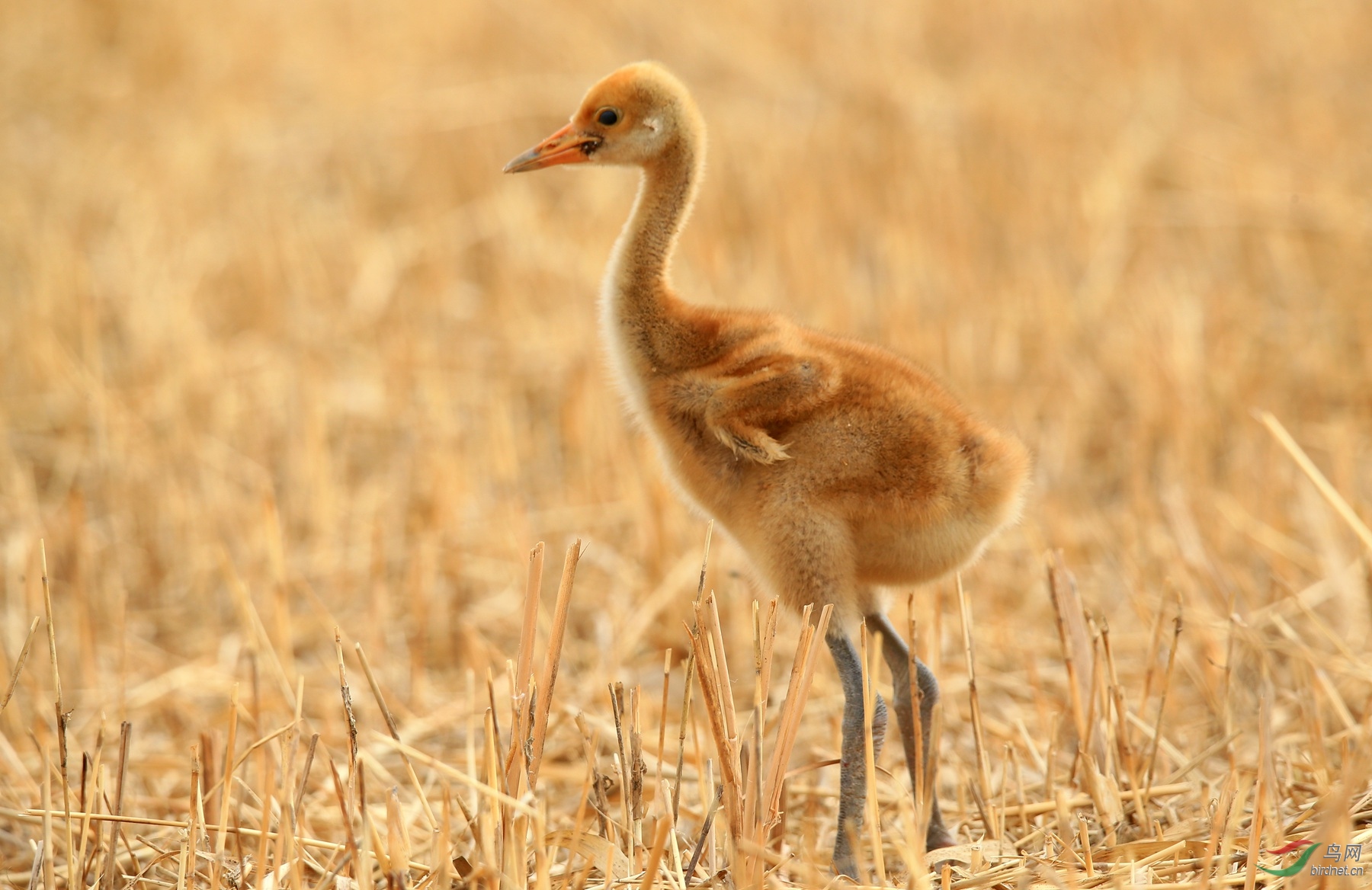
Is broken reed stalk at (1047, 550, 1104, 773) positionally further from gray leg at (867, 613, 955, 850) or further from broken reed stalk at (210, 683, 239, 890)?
broken reed stalk at (210, 683, 239, 890)

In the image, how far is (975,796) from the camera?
257 centimetres

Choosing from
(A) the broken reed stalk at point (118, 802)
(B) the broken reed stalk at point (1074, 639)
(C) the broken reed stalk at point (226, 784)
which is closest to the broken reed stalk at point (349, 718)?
(C) the broken reed stalk at point (226, 784)

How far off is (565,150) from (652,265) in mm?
323

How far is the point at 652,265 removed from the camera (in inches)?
96.7

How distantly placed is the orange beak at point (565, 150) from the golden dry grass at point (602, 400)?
38.8 inches

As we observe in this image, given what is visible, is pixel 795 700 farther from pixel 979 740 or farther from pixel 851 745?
pixel 979 740

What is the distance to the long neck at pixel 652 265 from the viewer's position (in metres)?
2.43

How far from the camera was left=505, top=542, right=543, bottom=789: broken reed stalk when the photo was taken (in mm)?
2186

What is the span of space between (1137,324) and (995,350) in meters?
0.50

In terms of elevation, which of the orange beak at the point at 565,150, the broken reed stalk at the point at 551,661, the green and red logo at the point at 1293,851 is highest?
the orange beak at the point at 565,150

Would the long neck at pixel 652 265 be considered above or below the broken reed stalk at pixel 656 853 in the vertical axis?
above

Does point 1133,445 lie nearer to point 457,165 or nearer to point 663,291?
point 663,291

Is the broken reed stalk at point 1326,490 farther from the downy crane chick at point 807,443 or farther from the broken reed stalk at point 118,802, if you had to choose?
the broken reed stalk at point 118,802

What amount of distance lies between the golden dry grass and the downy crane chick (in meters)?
0.38
